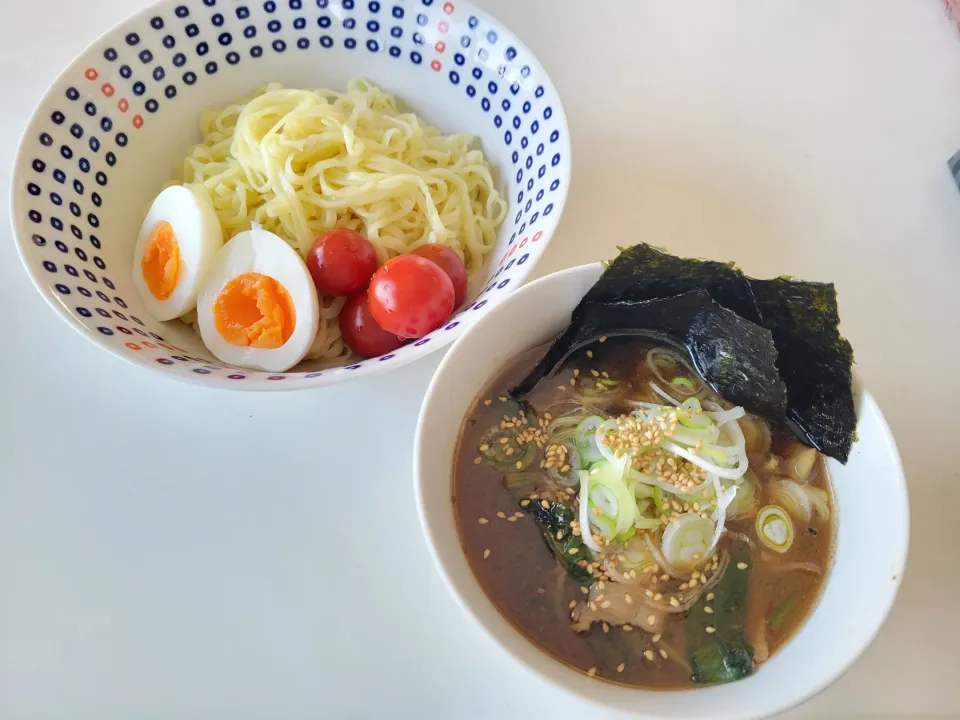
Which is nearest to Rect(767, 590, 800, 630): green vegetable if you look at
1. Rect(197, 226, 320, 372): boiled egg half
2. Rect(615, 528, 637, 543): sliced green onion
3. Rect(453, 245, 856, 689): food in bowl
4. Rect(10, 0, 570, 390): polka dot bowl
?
Rect(453, 245, 856, 689): food in bowl

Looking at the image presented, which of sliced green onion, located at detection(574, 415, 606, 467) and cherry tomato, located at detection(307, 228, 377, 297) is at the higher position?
cherry tomato, located at detection(307, 228, 377, 297)

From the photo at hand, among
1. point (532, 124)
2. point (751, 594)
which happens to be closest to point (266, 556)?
point (751, 594)

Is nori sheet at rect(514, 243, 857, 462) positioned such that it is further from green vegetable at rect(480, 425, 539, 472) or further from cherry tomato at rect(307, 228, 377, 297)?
cherry tomato at rect(307, 228, 377, 297)

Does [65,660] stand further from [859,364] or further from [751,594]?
[859,364]

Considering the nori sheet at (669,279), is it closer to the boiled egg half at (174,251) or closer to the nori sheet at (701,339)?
the nori sheet at (701,339)

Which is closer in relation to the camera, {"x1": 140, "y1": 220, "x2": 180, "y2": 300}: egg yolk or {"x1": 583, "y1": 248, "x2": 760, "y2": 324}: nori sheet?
{"x1": 583, "y1": 248, "x2": 760, "y2": 324}: nori sheet

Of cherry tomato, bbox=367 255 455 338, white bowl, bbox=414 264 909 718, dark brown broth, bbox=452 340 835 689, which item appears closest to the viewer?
white bowl, bbox=414 264 909 718
